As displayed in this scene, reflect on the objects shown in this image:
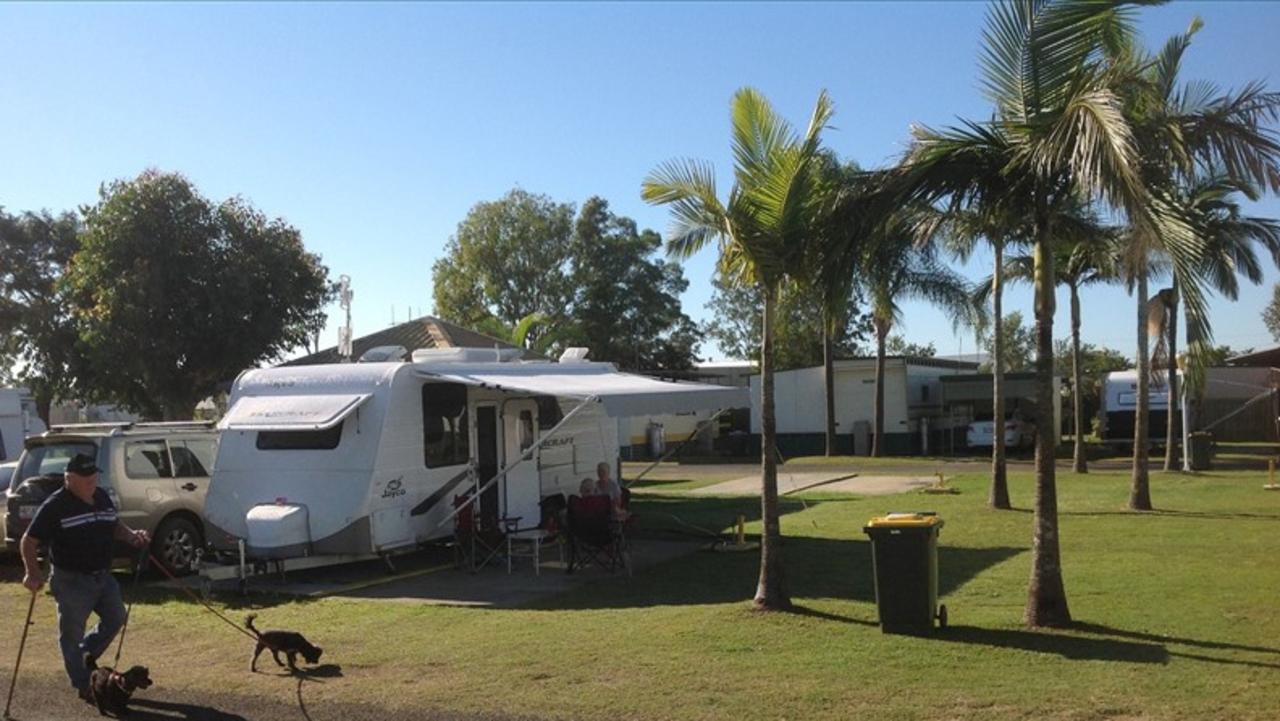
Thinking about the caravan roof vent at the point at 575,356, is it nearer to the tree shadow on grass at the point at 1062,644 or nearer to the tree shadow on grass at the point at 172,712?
the tree shadow on grass at the point at 1062,644

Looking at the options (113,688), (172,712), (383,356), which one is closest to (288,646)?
(172,712)

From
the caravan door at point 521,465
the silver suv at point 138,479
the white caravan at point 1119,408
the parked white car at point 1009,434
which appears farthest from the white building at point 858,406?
the silver suv at point 138,479

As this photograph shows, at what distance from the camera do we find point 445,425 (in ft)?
43.3

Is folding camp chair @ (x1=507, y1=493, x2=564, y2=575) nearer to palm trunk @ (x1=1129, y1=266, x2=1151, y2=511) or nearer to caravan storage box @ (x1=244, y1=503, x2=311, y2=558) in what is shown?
caravan storage box @ (x1=244, y1=503, x2=311, y2=558)

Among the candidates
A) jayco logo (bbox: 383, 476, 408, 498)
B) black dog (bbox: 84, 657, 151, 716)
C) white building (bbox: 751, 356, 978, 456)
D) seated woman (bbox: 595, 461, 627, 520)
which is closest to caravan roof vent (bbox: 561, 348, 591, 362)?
seated woman (bbox: 595, 461, 627, 520)

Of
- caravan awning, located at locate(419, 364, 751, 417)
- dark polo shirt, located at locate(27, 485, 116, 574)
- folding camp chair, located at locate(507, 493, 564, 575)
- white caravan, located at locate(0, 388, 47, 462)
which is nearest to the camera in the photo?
dark polo shirt, located at locate(27, 485, 116, 574)

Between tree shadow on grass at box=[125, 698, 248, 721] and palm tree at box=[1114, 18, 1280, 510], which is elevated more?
palm tree at box=[1114, 18, 1280, 510]

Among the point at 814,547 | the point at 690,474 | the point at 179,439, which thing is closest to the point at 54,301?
the point at 690,474

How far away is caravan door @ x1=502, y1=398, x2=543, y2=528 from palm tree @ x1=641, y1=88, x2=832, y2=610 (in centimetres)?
538

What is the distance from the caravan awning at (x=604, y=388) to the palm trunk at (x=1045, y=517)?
4.72 metres

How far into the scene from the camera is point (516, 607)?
10352 mm

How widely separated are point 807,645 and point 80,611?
4.87 m

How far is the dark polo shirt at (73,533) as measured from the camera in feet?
23.0

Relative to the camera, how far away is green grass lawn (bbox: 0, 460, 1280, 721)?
6574 mm
